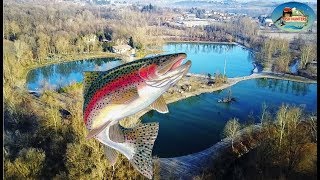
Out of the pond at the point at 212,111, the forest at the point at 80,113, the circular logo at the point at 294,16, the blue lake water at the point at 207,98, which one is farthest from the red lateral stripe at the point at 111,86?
the pond at the point at 212,111

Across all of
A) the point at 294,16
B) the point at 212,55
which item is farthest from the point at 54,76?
the point at 294,16

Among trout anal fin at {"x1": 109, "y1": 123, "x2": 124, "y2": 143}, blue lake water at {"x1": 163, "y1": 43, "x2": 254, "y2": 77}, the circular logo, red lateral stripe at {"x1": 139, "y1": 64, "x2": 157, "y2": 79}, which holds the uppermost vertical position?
the circular logo

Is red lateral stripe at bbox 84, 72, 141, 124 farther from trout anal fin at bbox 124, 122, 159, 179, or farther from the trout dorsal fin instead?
trout anal fin at bbox 124, 122, 159, 179

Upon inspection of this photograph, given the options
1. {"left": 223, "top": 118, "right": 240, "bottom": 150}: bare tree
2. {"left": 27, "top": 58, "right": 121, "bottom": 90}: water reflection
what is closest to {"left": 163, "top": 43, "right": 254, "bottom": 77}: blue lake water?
{"left": 223, "top": 118, "right": 240, "bottom": 150}: bare tree

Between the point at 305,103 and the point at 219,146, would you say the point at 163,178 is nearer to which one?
the point at 219,146

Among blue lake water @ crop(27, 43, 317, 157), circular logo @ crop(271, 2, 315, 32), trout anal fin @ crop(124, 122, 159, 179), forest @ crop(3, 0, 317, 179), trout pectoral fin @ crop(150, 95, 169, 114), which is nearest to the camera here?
trout pectoral fin @ crop(150, 95, 169, 114)

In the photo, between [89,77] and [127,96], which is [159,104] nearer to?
[127,96]

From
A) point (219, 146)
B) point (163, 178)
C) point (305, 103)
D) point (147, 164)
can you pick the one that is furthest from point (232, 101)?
point (147, 164)
